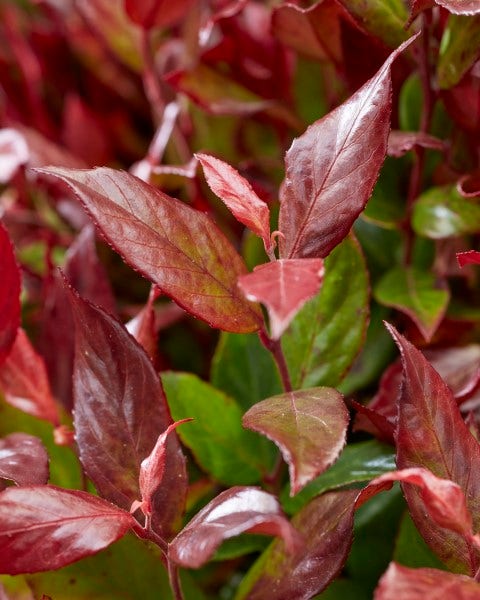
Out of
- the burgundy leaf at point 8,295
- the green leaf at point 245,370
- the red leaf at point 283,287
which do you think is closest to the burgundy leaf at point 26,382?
the burgundy leaf at point 8,295

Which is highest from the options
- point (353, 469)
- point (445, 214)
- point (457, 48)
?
point (457, 48)

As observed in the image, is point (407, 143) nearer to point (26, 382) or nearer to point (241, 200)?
point (241, 200)

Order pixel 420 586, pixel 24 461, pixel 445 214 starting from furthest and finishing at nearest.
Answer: pixel 445 214, pixel 24 461, pixel 420 586

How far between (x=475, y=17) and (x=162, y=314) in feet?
1.13

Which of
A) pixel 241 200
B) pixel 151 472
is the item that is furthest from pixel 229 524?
pixel 241 200

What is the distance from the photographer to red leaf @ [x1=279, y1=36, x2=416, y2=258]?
1.32 ft

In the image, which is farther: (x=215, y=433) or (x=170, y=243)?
(x=215, y=433)

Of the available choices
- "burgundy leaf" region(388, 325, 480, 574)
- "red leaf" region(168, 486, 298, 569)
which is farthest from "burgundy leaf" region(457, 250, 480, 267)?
"red leaf" region(168, 486, 298, 569)

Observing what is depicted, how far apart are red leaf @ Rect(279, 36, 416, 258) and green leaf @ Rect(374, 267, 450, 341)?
14 cm

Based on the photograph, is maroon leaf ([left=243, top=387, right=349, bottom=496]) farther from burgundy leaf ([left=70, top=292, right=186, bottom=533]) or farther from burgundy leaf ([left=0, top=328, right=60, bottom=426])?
burgundy leaf ([left=0, top=328, right=60, bottom=426])

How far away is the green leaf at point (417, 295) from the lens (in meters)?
0.54

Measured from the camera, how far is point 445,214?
0.55 metres

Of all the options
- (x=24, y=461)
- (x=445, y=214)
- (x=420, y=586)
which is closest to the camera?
(x=420, y=586)

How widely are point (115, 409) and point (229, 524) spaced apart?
12 cm
